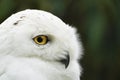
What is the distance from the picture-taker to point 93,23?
4.68 meters

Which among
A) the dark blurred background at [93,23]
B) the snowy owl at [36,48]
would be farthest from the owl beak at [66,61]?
the dark blurred background at [93,23]

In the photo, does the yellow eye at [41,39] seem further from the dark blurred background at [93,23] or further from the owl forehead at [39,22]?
the dark blurred background at [93,23]

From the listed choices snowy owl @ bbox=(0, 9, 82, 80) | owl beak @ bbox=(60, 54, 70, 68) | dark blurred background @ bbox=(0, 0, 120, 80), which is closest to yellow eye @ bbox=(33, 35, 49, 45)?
snowy owl @ bbox=(0, 9, 82, 80)

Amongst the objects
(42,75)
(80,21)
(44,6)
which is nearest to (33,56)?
(42,75)

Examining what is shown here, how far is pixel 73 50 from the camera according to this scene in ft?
9.13

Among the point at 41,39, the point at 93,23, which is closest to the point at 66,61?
the point at 41,39

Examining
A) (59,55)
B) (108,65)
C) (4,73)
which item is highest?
(108,65)

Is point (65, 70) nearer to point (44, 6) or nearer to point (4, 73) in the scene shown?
point (4, 73)

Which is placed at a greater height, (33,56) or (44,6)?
(44,6)

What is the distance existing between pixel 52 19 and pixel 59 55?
7.3 inches

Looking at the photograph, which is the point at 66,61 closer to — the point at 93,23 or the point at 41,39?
the point at 41,39

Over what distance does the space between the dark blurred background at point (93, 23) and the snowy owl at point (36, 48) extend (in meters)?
1.90

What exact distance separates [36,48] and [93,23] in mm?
2051

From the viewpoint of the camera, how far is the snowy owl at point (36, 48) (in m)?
2.60
